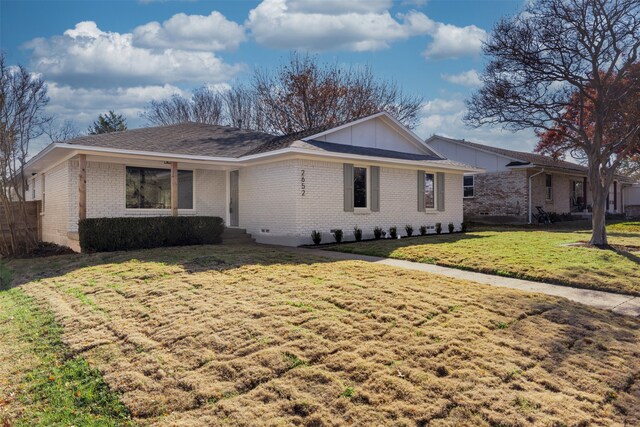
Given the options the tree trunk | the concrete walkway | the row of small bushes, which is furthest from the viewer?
the row of small bushes

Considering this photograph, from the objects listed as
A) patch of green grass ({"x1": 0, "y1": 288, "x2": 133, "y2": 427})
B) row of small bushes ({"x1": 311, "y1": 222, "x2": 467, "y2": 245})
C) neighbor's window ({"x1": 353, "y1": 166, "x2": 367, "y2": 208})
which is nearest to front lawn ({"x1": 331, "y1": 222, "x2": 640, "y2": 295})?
row of small bushes ({"x1": 311, "y1": 222, "x2": 467, "y2": 245})

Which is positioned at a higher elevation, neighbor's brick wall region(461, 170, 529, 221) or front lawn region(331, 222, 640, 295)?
neighbor's brick wall region(461, 170, 529, 221)

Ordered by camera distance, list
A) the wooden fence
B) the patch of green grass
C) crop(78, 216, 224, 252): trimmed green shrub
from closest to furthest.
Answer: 1. the patch of green grass
2. crop(78, 216, 224, 252): trimmed green shrub
3. the wooden fence

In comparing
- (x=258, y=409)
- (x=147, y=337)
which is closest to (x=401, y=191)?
(x=147, y=337)

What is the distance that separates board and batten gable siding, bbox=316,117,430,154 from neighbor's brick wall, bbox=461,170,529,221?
29.6 ft

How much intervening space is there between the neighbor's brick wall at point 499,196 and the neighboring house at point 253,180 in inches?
358

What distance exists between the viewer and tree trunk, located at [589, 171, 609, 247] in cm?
1300

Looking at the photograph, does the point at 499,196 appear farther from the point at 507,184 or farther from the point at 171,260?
the point at 171,260

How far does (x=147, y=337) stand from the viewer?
5.07 metres

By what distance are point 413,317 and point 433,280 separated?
2.32 metres

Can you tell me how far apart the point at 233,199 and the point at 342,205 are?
164 inches

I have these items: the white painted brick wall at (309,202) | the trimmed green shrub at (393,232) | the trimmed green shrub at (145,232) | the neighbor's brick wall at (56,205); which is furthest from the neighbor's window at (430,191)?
the neighbor's brick wall at (56,205)

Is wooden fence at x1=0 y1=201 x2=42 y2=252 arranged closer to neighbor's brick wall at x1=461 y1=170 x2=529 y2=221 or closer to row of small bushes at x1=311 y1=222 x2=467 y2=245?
row of small bushes at x1=311 y1=222 x2=467 y2=245

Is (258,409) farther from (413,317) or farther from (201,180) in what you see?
(201,180)
